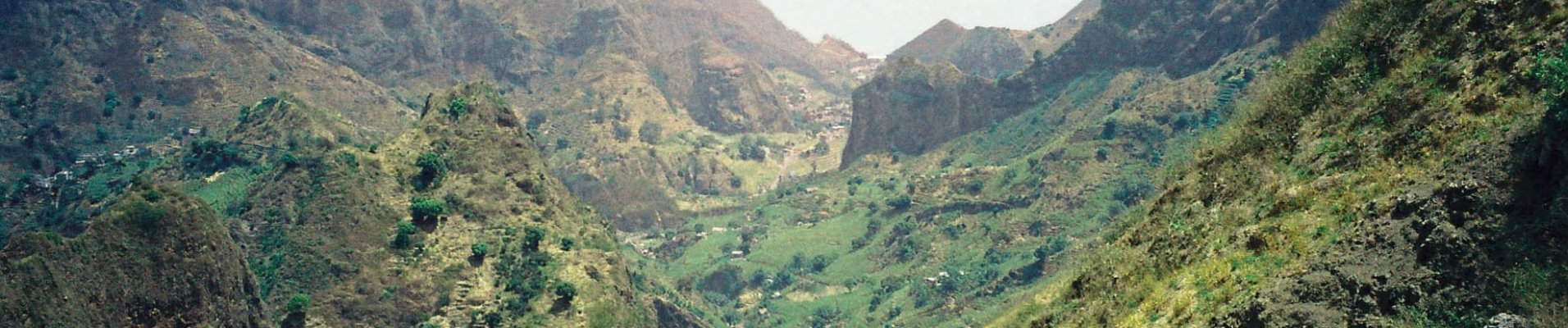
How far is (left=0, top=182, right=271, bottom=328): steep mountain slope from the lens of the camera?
63.0 m

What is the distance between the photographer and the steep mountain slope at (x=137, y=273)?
63037mm

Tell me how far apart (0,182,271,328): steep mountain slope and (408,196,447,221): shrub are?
26.9 m

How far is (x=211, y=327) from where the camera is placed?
72250 mm

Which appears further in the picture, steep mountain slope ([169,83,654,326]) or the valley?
steep mountain slope ([169,83,654,326])

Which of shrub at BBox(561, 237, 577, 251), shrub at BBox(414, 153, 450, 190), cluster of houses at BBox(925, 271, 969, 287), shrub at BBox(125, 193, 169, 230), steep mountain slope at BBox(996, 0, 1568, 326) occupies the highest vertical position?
steep mountain slope at BBox(996, 0, 1568, 326)

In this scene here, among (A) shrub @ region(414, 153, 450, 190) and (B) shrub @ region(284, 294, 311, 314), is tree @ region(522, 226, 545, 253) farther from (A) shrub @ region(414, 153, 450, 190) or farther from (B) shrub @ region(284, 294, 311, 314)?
(B) shrub @ region(284, 294, 311, 314)

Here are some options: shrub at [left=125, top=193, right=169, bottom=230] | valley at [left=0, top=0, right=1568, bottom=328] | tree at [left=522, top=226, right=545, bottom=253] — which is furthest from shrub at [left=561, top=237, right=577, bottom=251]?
shrub at [left=125, top=193, right=169, bottom=230]

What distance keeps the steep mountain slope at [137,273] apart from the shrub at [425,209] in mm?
26863

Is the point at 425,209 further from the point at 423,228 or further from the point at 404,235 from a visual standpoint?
the point at 404,235

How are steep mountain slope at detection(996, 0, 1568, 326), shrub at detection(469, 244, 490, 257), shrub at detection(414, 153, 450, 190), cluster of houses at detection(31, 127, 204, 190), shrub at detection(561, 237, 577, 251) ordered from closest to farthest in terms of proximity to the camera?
steep mountain slope at detection(996, 0, 1568, 326) → shrub at detection(469, 244, 490, 257) → shrub at detection(561, 237, 577, 251) → shrub at detection(414, 153, 450, 190) → cluster of houses at detection(31, 127, 204, 190)

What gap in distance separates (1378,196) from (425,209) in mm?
92740

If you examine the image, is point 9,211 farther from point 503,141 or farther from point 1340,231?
point 1340,231

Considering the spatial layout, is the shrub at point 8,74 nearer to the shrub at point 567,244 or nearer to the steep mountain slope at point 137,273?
the shrub at point 567,244

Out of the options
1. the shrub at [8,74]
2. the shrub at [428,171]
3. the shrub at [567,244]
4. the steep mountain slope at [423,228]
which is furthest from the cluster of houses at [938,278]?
the shrub at [8,74]
